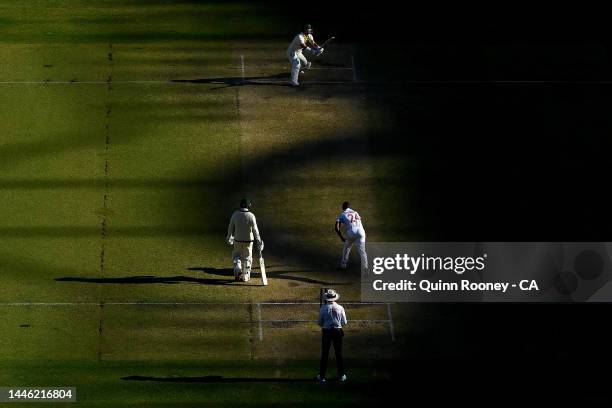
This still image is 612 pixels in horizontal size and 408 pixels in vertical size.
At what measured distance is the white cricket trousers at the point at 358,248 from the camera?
41875mm

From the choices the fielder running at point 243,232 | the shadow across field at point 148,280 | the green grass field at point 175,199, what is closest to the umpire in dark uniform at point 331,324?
the green grass field at point 175,199

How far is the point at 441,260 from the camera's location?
42688 mm

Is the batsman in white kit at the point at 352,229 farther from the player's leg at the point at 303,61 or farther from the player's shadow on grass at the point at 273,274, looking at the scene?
the player's leg at the point at 303,61

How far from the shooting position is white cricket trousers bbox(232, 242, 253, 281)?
135ft

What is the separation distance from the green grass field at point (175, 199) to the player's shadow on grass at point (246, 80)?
0.08 metres

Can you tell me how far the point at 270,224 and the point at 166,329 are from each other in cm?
567

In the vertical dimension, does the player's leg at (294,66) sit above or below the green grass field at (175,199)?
above

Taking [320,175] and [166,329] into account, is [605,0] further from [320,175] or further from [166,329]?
[166,329]

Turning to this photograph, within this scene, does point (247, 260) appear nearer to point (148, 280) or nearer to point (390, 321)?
point (148, 280)

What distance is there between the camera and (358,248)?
42.0 m

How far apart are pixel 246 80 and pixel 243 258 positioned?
1102 centimetres

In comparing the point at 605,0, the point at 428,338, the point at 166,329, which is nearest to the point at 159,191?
the point at 166,329

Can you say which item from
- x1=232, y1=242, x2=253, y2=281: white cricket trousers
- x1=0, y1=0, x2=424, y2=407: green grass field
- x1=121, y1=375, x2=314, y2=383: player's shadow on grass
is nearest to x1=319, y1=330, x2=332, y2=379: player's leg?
x1=0, y1=0, x2=424, y2=407: green grass field

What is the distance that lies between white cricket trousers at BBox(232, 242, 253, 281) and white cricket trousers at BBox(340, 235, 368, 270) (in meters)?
2.34
